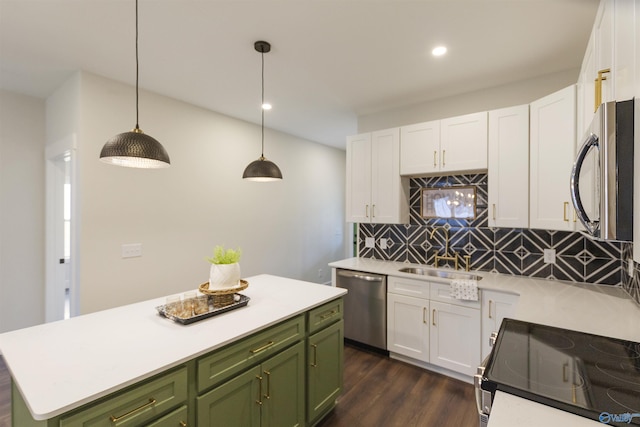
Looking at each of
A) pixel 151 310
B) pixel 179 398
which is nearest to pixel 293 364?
pixel 179 398

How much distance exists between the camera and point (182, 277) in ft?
10.5

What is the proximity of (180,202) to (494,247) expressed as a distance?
3.25 m

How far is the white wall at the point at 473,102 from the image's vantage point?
2.57 m

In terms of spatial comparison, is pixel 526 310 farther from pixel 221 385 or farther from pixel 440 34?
pixel 440 34

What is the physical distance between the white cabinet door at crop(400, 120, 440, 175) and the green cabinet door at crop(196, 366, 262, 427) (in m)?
2.35

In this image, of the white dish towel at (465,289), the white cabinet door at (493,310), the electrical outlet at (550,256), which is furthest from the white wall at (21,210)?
the electrical outlet at (550,256)

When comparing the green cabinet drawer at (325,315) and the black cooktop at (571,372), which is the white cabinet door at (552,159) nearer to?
the black cooktop at (571,372)

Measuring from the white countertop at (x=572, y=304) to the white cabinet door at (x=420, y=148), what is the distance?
1077 millimetres

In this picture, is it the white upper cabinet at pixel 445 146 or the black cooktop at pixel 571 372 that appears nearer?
the black cooktop at pixel 571 372

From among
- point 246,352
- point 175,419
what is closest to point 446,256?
point 246,352

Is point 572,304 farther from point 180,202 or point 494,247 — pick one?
point 180,202

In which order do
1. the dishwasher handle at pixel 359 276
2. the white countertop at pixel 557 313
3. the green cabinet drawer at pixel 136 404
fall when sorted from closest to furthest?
the white countertop at pixel 557 313 < the green cabinet drawer at pixel 136 404 < the dishwasher handle at pixel 359 276

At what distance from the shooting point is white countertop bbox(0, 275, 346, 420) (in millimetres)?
982

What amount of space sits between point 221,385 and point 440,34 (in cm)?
247
